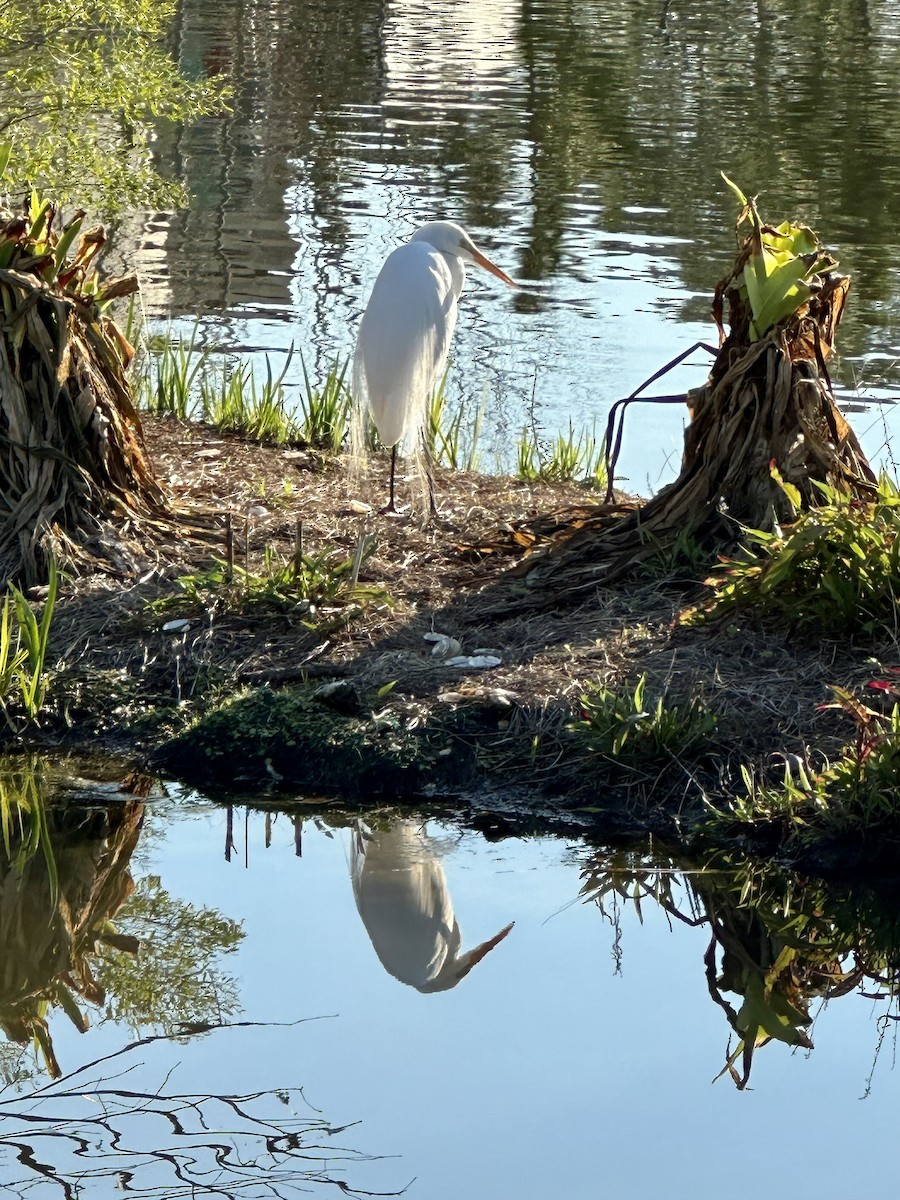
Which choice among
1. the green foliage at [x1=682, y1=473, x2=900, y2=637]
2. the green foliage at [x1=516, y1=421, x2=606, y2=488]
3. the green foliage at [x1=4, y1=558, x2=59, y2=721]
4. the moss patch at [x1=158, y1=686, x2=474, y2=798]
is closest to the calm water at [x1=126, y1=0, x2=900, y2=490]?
the green foliage at [x1=516, y1=421, x2=606, y2=488]

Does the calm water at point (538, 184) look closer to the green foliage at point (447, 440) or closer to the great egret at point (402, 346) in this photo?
the green foliage at point (447, 440)

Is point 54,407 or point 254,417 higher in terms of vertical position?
point 54,407

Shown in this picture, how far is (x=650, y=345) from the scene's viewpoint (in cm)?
1060

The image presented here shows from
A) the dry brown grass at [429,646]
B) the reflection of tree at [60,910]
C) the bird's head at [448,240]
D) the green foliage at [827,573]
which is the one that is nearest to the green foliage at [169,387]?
the bird's head at [448,240]

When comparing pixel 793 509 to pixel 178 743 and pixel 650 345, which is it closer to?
pixel 178 743

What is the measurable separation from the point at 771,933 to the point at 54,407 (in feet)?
10.1

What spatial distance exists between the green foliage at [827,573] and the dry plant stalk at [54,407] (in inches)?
85.3

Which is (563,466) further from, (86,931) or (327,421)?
(86,931)

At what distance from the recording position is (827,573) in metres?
4.64

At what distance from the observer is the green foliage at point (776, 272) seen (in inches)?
202

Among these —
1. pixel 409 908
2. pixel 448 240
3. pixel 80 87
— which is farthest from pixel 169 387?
pixel 409 908

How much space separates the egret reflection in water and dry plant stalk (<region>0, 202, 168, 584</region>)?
1810 mm

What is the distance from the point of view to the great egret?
21.6 feet

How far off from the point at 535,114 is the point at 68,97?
11.9 m
